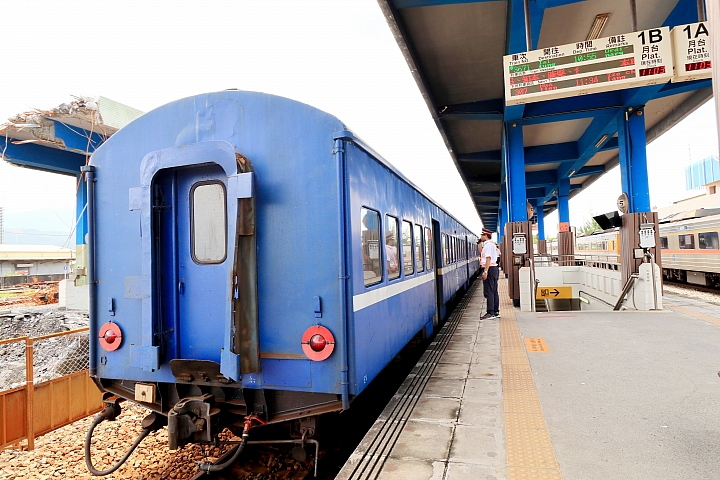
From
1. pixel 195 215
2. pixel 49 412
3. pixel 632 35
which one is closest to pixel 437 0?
pixel 632 35

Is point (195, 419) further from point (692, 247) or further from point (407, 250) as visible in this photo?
point (692, 247)

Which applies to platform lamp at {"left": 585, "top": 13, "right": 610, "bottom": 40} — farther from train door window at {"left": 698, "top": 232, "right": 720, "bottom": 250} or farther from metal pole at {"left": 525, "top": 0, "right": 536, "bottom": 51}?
train door window at {"left": 698, "top": 232, "right": 720, "bottom": 250}

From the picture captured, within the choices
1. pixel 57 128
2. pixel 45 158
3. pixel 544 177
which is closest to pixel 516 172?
pixel 544 177

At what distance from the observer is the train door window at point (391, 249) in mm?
4531

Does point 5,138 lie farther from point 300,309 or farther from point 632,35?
point 632,35

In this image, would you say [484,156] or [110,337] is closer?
[110,337]

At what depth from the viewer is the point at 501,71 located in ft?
36.0

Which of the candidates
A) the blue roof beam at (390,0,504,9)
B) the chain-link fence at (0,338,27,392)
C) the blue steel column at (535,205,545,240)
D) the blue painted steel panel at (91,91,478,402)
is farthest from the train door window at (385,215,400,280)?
the blue steel column at (535,205,545,240)

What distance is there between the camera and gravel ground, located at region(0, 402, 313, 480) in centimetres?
404

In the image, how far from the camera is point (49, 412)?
18.2ft

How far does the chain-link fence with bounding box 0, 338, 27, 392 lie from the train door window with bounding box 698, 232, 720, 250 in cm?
2047

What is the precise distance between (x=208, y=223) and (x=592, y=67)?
6.46 meters

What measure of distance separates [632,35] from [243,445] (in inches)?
306

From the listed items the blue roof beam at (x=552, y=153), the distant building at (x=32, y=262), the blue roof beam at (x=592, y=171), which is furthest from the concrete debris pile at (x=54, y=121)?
the distant building at (x=32, y=262)
